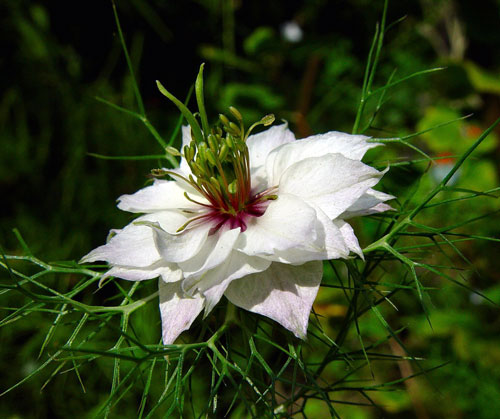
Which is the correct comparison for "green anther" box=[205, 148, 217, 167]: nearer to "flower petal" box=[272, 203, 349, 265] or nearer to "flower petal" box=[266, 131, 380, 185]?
"flower petal" box=[266, 131, 380, 185]

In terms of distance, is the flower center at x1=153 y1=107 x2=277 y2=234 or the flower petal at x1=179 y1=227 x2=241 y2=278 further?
the flower center at x1=153 y1=107 x2=277 y2=234

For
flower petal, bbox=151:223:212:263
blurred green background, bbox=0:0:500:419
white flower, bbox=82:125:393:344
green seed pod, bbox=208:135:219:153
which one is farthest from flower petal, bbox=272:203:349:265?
blurred green background, bbox=0:0:500:419

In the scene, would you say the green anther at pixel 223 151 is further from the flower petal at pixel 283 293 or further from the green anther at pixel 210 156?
the flower petal at pixel 283 293

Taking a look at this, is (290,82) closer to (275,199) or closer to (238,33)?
(238,33)

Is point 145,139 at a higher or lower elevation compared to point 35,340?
higher

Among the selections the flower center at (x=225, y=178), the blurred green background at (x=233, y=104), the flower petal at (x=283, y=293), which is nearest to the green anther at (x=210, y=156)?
the flower center at (x=225, y=178)

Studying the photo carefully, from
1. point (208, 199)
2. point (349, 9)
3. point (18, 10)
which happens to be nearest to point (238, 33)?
point (349, 9)
